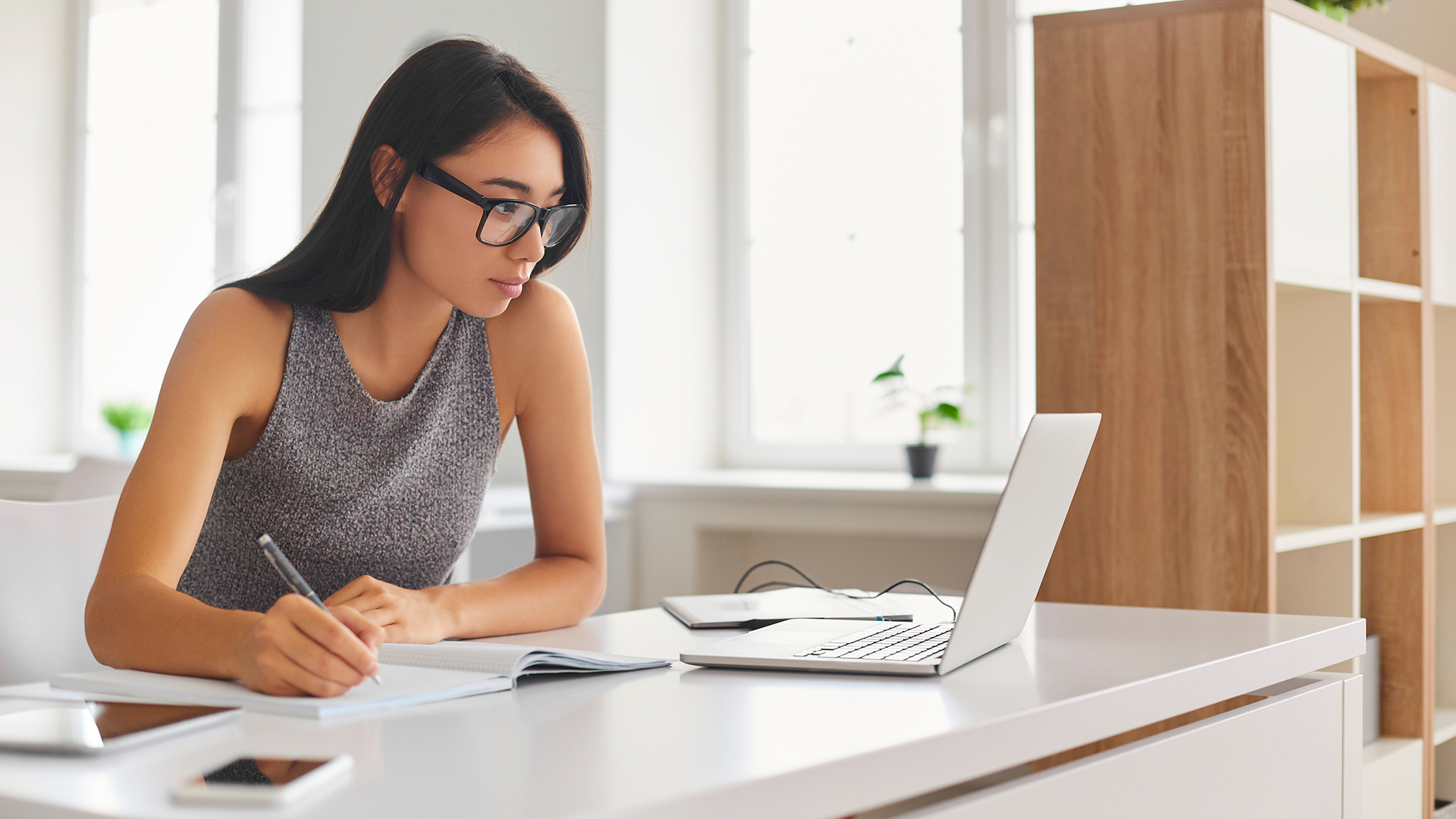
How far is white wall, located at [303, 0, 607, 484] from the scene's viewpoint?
299 centimetres

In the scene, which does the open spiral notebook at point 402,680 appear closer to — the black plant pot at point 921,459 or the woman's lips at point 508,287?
the woman's lips at point 508,287

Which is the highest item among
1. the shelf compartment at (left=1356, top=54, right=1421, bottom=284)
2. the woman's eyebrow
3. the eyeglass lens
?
the shelf compartment at (left=1356, top=54, right=1421, bottom=284)

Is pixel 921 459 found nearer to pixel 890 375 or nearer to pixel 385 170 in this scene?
pixel 890 375

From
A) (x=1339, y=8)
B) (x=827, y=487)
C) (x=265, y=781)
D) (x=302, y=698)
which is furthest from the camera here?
(x=827, y=487)

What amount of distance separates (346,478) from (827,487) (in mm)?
1349

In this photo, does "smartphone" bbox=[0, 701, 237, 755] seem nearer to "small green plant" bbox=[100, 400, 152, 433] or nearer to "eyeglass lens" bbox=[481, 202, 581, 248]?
"eyeglass lens" bbox=[481, 202, 581, 248]

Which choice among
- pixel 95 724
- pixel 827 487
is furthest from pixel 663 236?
pixel 95 724

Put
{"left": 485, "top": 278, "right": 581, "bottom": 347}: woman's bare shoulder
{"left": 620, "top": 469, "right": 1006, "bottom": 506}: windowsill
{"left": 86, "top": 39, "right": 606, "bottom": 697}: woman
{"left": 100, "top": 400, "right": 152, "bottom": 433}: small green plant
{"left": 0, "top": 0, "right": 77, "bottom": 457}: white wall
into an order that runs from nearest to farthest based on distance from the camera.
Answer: {"left": 86, "top": 39, "right": 606, "bottom": 697}: woman
{"left": 485, "top": 278, "right": 581, "bottom": 347}: woman's bare shoulder
{"left": 620, "top": 469, "right": 1006, "bottom": 506}: windowsill
{"left": 100, "top": 400, "right": 152, "bottom": 433}: small green plant
{"left": 0, "top": 0, "right": 77, "bottom": 457}: white wall

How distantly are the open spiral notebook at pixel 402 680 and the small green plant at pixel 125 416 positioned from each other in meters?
3.14

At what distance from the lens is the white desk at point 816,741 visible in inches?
24.1

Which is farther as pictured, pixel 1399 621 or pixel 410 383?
pixel 1399 621

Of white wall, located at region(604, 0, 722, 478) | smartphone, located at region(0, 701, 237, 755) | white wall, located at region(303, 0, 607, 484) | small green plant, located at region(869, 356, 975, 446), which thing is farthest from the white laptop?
white wall, located at region(604, 0, 722, 478)

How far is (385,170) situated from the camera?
1.39 meters

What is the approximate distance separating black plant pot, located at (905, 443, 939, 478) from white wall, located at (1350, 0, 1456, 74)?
1.35 metres
